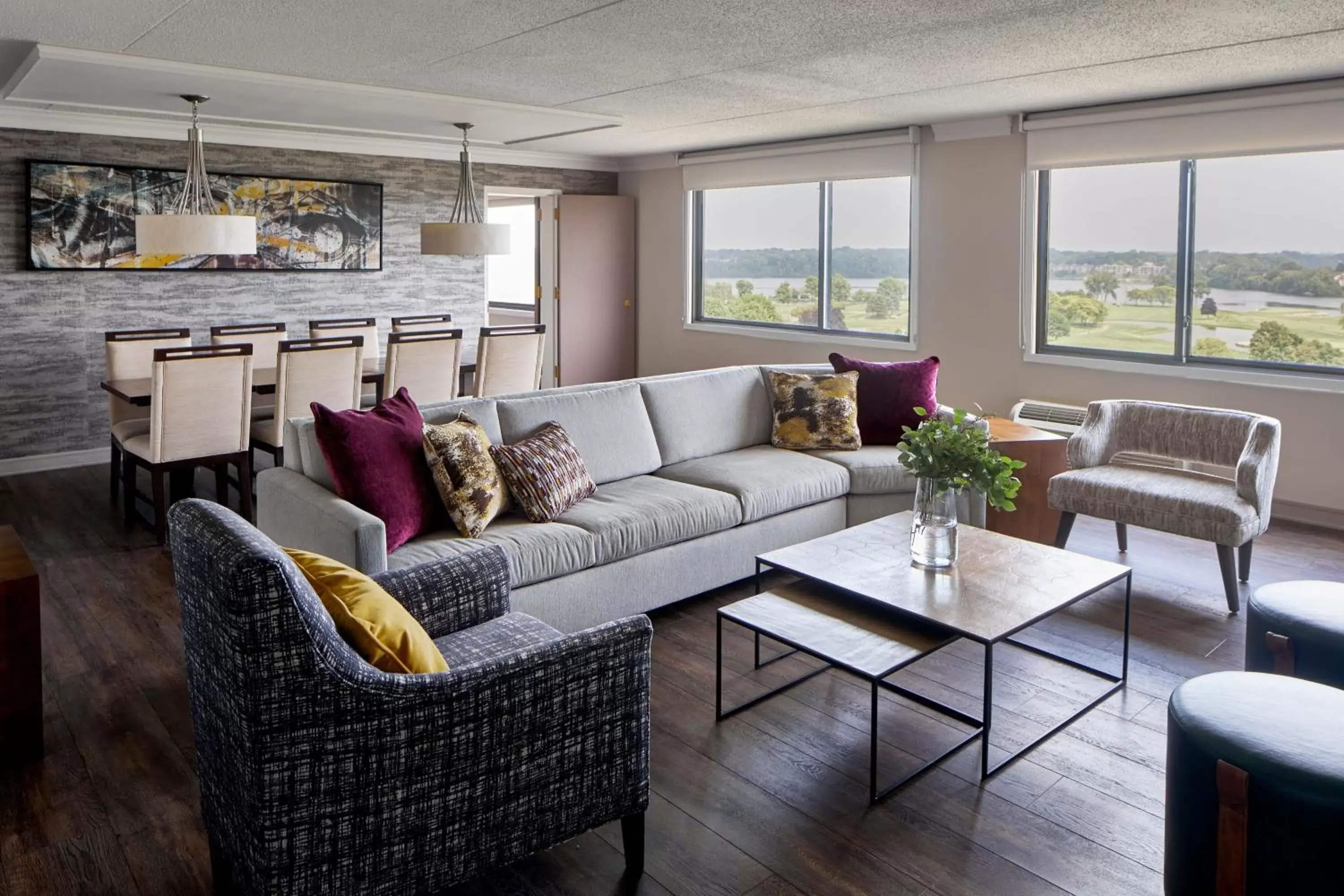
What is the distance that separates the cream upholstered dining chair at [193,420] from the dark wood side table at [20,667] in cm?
212

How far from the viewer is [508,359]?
6.11m

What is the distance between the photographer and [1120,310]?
588 cm

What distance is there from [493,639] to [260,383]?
11.7 ft

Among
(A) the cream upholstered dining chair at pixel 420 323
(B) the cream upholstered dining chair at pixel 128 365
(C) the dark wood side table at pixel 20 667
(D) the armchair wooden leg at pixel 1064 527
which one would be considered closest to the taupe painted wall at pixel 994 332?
(D) the armchair wooden leg at pixel 1064 527

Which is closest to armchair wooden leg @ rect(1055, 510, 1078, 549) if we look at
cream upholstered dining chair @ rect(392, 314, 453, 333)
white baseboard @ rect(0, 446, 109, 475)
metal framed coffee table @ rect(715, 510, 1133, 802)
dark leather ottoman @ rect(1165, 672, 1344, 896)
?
metal framed coffee table @ rect(715, 510, 1133, 802)

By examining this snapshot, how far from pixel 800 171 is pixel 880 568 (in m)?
4.76

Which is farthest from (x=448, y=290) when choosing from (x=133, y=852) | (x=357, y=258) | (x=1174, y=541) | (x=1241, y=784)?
(x=1241, y=784)

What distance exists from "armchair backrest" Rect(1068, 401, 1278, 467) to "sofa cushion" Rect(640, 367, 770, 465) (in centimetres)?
143

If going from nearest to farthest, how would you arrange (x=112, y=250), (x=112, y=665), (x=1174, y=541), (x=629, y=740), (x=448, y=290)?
(x=629, y=740) → (x=112, y=665) → (x=1174, y=541) → (x=112, y=250) → (x=448, y=290)

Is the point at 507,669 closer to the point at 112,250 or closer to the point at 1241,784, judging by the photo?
the point at 1241,784

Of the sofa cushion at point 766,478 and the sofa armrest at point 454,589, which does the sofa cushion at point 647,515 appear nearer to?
the sofa cushion at point 766,478

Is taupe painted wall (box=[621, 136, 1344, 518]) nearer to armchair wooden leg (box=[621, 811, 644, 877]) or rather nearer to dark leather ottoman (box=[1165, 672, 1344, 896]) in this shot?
dark leather ottoman (box=[1165, 672, 1344, 896])

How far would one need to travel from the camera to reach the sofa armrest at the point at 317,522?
300 centimetres

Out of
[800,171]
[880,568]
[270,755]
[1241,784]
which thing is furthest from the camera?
[800,171]
